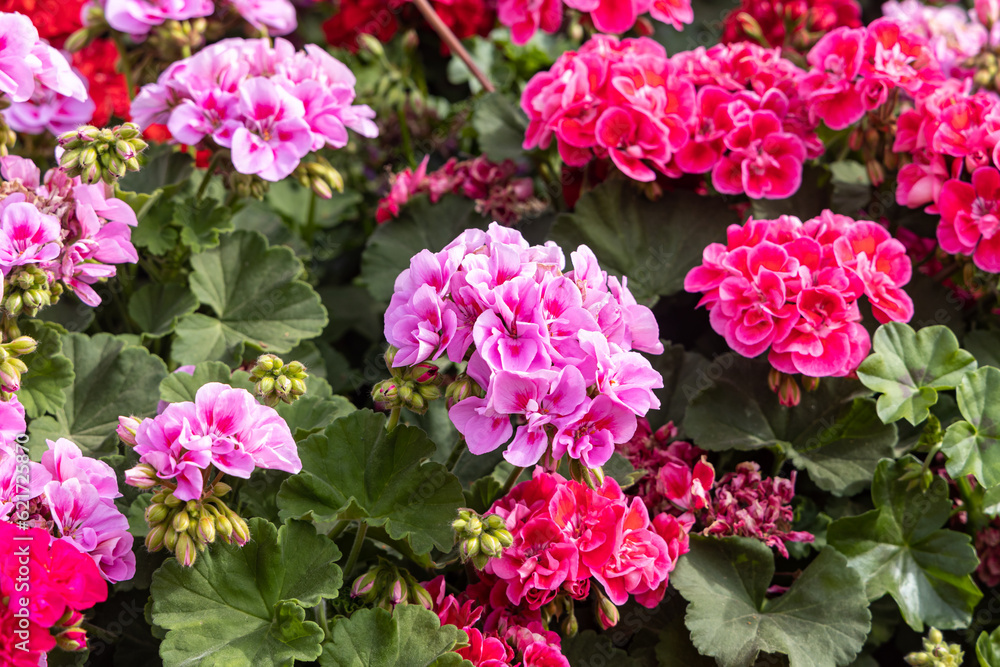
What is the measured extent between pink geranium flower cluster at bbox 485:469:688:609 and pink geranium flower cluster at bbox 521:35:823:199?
801 millimetres

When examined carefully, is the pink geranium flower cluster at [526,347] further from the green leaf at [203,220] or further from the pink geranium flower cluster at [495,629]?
the green leaf at [203,220]

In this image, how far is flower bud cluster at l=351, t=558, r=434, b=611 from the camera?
58.1 inches

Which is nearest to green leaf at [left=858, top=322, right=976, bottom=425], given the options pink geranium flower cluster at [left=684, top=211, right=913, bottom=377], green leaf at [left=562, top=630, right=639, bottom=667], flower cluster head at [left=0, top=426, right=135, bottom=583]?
pink geranium flower cluster at [left=684, top=211, right=913, bottom=377]

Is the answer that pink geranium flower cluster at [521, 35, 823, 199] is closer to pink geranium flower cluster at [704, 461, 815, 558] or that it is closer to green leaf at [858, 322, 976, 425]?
green leaf at [858, 322, 976, 425]

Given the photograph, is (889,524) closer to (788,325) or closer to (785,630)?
(785,630)

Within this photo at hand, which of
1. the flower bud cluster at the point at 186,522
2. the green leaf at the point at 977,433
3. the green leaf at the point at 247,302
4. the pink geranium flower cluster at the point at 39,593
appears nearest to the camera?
the pink geranium flower cluster at the point at 39,593

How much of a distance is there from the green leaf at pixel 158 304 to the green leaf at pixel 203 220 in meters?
0.12

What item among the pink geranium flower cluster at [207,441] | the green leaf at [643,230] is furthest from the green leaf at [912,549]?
the pink geranium flower cluster at [207,441]

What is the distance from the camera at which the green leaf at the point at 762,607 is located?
156 cm

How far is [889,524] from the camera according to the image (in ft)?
5.81

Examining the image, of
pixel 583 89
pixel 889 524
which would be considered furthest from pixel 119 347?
pixel 889 524

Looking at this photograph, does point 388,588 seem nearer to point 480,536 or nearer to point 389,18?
point 480,536

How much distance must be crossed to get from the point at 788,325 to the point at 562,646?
0.75 m

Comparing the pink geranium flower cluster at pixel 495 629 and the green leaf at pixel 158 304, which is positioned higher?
the green leaf at pixel 158 304
